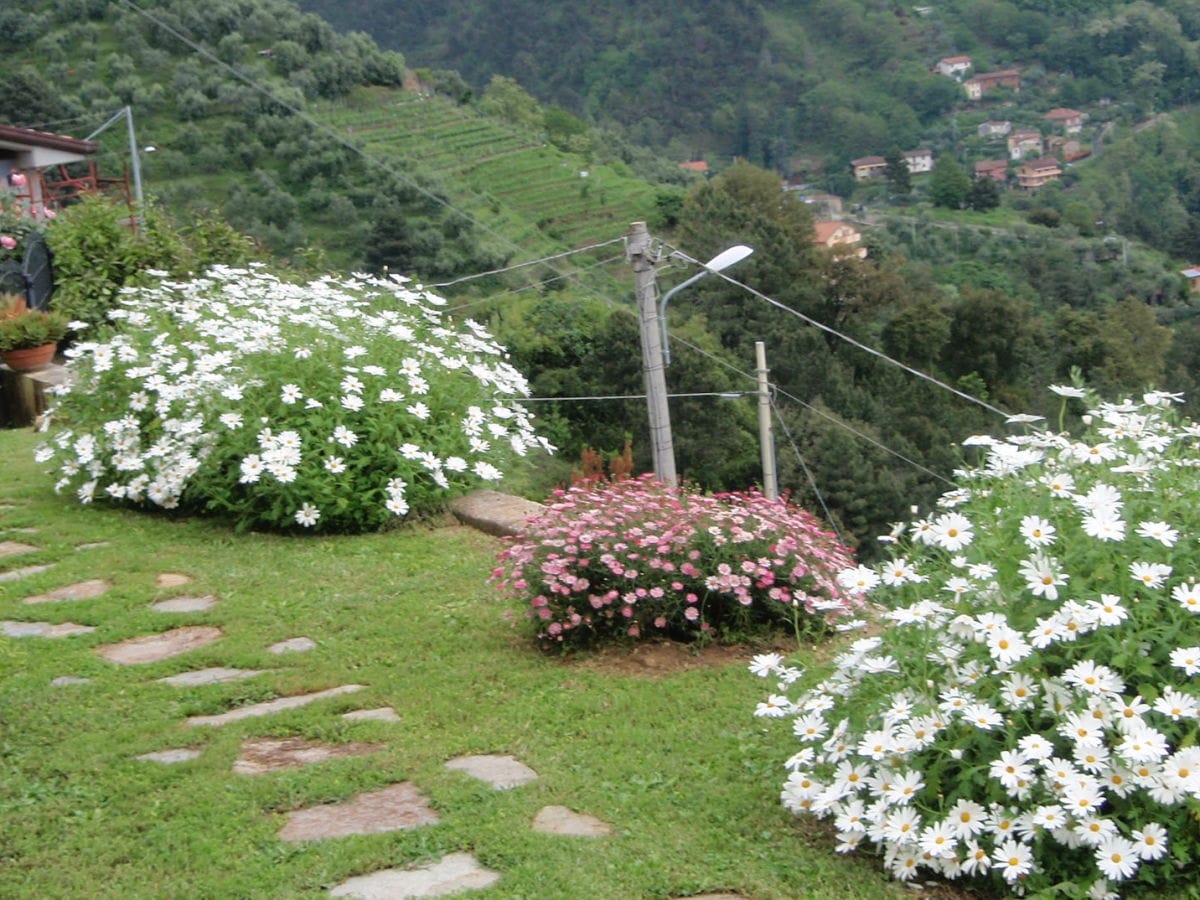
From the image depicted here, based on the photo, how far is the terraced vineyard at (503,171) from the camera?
1439 inches

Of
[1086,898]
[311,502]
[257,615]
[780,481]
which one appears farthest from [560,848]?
[780,481]

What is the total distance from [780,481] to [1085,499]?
885 inches

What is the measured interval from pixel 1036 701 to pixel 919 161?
59.7 metres

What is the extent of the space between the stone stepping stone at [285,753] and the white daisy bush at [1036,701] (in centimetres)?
109

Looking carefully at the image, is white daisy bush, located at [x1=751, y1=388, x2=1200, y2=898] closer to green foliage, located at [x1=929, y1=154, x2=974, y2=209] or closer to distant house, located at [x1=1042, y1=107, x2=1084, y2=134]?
green foliage, located at [x1=929, y1=154, x2=974, y2=209]

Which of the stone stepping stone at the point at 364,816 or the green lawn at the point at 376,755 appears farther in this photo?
the stone stepping stone at the point at 364,816

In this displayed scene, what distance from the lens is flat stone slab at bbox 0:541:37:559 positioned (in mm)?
5402

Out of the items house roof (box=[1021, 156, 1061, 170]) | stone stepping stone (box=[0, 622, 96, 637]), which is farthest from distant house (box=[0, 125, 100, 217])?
house roof (box=[1021, 156, 1061, 170])

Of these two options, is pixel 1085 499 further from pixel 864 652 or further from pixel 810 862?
pixel 810 862

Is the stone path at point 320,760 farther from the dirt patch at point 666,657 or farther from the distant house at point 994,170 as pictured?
the distant house at point 994,170

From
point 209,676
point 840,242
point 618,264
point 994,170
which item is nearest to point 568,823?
point 209,676

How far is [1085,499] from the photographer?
2.82 metres

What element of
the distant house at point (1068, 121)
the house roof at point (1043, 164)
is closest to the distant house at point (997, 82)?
the distant house at point (1068, 121)

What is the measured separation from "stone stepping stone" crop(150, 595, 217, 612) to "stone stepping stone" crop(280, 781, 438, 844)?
1792mm
